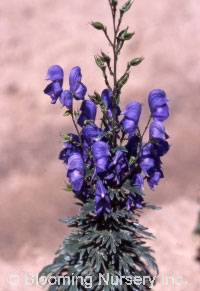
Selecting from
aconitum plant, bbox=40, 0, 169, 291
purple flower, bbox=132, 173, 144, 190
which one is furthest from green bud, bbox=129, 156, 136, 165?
purple flower, bbox=132, 173, 144, 190

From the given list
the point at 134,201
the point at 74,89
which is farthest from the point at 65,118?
the point at 74,89

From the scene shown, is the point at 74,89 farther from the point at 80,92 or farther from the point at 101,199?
the point at 101,199

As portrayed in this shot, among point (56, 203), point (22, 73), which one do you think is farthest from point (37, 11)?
point (56, 203)

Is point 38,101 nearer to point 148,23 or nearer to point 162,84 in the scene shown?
point 162,84

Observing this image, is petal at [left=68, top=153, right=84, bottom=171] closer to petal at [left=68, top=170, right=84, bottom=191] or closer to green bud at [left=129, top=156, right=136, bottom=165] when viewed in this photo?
petal at [left=68, top=170, right=84, bottom=191]

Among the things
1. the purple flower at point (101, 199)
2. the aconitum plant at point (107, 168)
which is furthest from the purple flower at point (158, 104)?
the purple flower at point (101, 199)

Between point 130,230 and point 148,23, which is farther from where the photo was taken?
point 148,23
